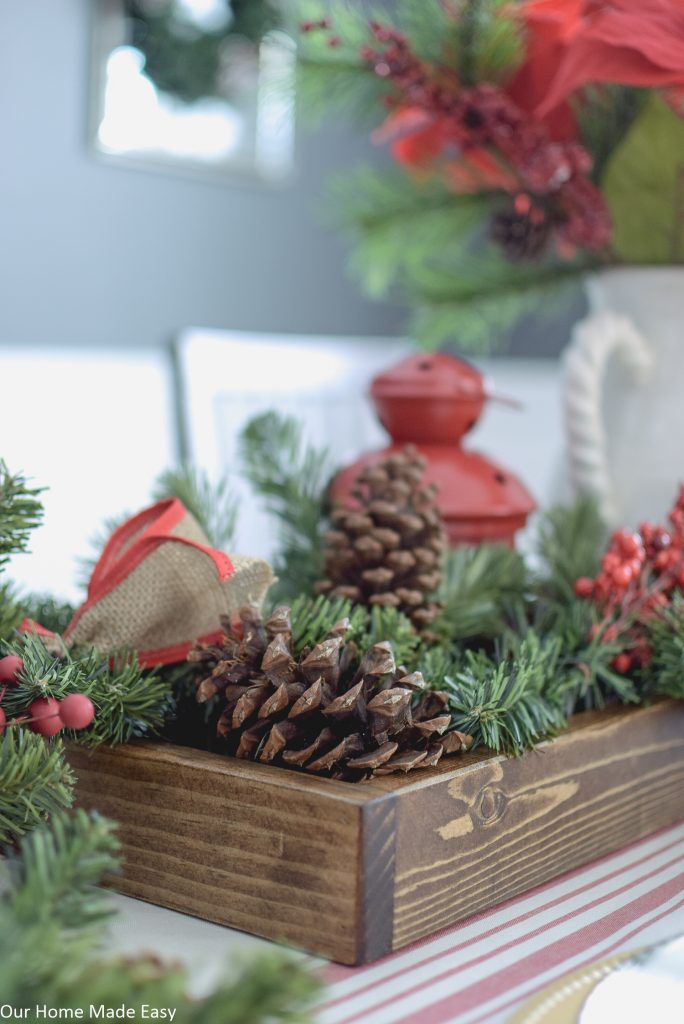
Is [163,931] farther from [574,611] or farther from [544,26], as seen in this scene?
[544,26]

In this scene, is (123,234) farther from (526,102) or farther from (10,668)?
(10,668)

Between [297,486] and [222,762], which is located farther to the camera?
[297,486]

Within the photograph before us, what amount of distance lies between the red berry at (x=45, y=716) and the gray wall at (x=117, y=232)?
173cm

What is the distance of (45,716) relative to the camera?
378mm

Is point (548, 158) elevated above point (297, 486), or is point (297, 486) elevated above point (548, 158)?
point (548, 158)

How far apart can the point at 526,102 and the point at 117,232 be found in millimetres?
1577

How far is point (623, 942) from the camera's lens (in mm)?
364

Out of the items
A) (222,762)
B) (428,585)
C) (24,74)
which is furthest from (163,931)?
(24,74)

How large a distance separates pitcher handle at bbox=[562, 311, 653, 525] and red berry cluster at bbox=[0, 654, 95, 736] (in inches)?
15.3

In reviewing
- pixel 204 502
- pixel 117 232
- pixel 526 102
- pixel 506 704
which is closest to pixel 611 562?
pixel 506 704

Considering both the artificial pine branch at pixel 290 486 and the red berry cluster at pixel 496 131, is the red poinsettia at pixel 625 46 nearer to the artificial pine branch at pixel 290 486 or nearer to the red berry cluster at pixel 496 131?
the red berry cluster at pixel 496 131

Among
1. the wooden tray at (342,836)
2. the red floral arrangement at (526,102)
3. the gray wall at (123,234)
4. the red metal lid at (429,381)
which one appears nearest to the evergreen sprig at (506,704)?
the wooden tray at (342,836)

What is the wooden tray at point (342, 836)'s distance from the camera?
1.12 feet

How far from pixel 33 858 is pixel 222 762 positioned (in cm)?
11
